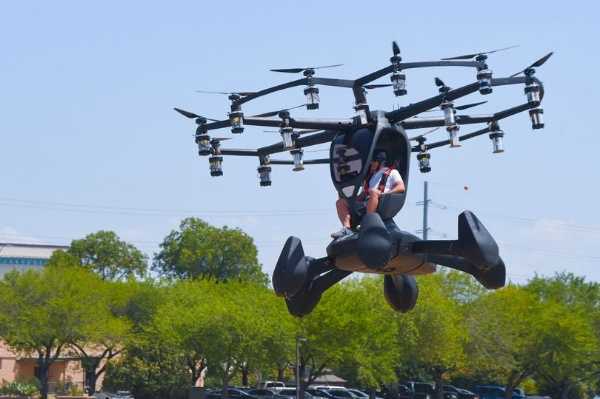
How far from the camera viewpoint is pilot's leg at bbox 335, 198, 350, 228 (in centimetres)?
1702

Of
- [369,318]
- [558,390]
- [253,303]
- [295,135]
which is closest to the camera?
[295,135]

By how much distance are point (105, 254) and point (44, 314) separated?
46.8 m

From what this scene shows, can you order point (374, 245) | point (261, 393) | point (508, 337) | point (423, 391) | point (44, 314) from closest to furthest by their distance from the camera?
point (374, 245) → point (261, 393) → point (508, 337) → point (44, 314) → point (423, 391)

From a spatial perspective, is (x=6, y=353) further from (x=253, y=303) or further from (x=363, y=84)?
(x=363, y=84)

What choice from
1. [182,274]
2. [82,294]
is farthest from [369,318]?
[182,274]

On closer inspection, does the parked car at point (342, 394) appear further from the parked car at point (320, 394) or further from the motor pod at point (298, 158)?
the motor pod at point (298, 158)

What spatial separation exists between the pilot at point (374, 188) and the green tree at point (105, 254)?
94195 mm

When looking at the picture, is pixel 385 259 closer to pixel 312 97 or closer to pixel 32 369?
pixel 312 97

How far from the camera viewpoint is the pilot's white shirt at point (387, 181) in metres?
16.8

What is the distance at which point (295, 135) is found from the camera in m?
17.9

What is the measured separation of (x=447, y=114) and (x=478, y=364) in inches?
1939

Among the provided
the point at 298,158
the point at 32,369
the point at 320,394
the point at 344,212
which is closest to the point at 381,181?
the point at 344,212

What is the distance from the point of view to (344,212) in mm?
17094

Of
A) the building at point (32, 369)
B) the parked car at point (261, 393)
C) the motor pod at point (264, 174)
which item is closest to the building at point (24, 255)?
the building at point (32, 369)
